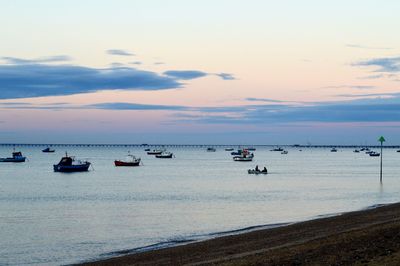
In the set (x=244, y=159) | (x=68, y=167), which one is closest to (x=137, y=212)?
(x=68, y=167)

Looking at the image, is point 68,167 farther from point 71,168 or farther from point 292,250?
point 292,250

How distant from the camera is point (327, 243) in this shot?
22578 millimetres

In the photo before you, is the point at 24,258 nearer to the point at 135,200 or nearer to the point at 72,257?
the point at 72,257

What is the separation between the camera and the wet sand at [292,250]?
63.4 ft

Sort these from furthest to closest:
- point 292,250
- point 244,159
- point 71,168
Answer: point 244,159 < point 71,168 < point 292,250

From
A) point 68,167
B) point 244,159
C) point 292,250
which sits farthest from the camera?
point 244,159

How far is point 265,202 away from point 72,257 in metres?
33.0

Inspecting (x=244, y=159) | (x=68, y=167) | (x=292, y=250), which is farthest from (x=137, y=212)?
(x=244, y=159)

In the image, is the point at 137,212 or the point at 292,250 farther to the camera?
the point at 137,212

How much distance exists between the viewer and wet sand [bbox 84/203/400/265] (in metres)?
19.3

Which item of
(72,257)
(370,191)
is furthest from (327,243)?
(370,191)

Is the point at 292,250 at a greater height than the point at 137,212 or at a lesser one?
greater

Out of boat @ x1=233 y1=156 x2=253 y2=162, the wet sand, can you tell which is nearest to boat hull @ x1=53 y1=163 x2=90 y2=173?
boat @ x1=233 y1=156 x2=253 y2=162

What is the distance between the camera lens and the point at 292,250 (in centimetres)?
2241
